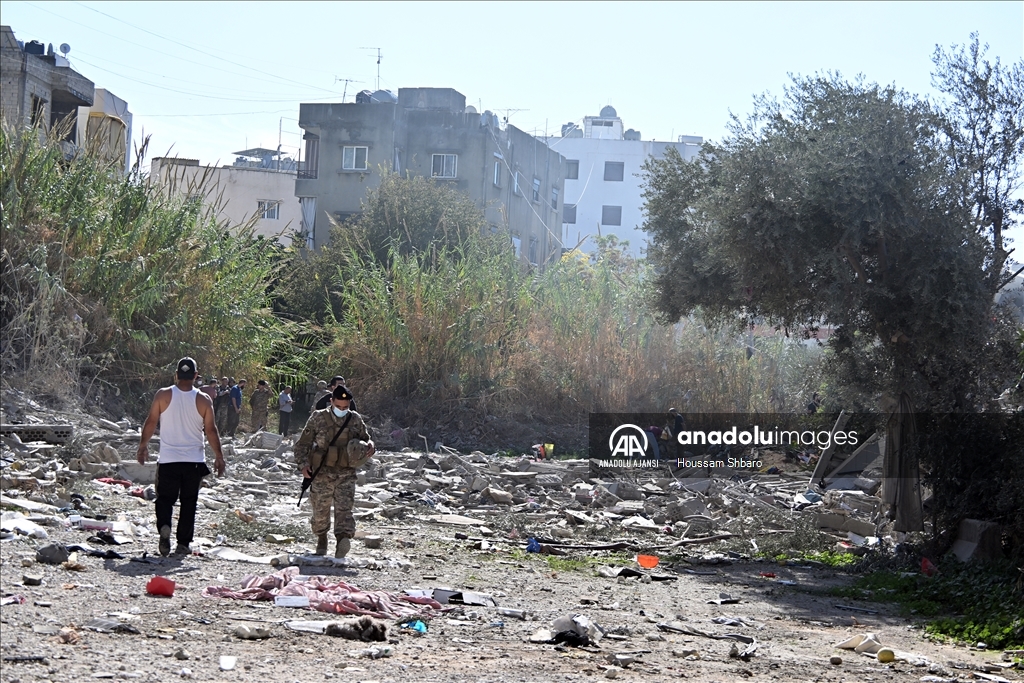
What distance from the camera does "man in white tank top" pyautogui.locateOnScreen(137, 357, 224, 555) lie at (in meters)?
8.64

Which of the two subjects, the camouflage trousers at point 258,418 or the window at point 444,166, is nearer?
the camouflage trousers at point 258,418

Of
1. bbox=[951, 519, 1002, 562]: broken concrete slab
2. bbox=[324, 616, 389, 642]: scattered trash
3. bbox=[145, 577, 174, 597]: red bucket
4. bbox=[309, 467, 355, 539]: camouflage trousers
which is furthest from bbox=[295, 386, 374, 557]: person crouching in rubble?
bbox=[951, 519, 1002, 562]: broken concrete slab

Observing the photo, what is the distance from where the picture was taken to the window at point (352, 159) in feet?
137

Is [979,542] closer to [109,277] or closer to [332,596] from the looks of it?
[332,596]

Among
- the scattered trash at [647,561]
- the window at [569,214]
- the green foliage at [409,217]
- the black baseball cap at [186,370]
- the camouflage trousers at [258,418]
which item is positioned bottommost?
the scattered trash at [647,561]

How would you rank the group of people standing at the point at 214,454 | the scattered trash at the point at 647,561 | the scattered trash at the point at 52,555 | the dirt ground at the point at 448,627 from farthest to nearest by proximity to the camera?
the scattered trash at the point at 647,561
the group of people standing at the point at 214,454
the scattered trash at the point at 52,555
the dirt ground at the point at 448,627

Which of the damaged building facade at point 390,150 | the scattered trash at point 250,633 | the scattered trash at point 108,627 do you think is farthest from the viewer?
the damaged building facade at point 390,150

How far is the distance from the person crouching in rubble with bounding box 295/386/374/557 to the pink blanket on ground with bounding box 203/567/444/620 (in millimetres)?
1464

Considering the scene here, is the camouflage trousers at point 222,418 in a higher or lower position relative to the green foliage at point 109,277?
lower

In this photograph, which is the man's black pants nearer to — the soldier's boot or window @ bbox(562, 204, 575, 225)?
the soldier's boot

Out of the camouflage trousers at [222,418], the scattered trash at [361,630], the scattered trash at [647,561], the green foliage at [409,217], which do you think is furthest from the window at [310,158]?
the scattered trash at [361,630]

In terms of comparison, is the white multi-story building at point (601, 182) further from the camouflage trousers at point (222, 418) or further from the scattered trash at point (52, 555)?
the scattered trash at point (52, 555)

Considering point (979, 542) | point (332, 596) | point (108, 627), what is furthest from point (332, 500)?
point (979, 542)

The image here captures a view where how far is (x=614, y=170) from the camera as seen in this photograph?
199 feet
